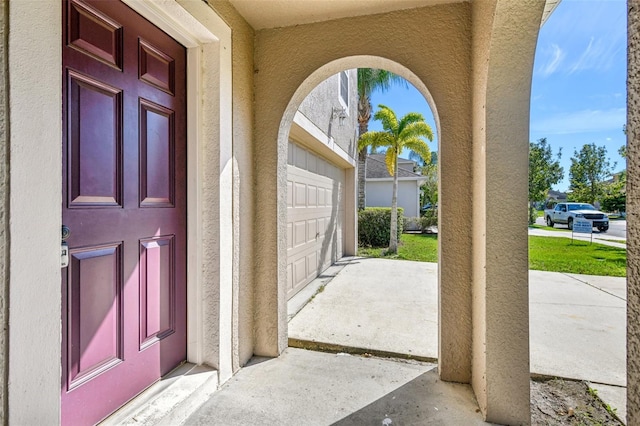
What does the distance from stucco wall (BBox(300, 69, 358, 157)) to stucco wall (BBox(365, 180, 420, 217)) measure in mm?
10662

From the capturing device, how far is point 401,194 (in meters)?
20.0

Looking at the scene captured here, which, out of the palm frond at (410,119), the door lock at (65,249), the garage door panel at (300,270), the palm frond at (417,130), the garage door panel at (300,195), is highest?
the palm frond at (410,119)

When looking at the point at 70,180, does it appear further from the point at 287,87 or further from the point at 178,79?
the point at 287,87

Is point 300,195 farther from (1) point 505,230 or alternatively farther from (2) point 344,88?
(2) point 344,88

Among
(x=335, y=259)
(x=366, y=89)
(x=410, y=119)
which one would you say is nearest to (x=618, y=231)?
(x=410, y=119)

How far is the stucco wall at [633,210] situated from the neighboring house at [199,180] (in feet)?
0.04

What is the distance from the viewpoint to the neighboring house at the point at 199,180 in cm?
128

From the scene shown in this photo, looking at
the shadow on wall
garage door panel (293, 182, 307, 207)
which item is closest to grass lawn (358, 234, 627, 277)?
the shadow on wall

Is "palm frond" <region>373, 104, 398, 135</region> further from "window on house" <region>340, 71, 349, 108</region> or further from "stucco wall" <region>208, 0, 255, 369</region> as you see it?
"stucco wall" <region>208, 0, 255, 369</region>

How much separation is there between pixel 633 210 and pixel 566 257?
37.0ft

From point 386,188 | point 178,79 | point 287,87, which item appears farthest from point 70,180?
point 386,188

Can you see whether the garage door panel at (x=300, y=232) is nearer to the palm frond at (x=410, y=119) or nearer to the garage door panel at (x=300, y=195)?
the garage door panel at (x=300, y=195)

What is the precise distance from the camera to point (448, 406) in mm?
2305

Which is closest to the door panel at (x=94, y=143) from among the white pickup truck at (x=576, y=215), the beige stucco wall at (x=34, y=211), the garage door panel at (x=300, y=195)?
the beige stucco wall at (x=34, y=211)
